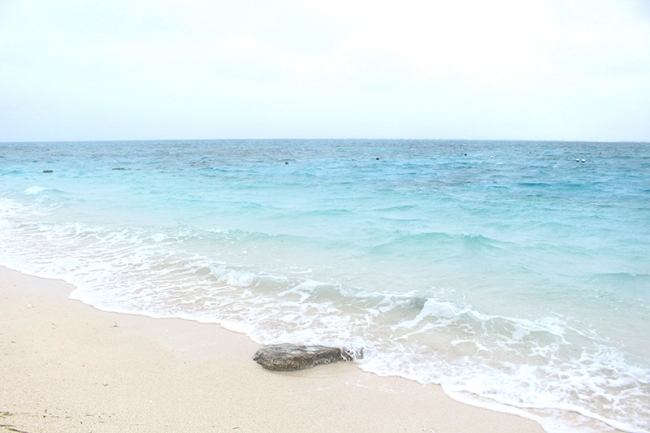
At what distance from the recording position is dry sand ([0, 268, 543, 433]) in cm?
383

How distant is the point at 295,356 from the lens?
4887 mm

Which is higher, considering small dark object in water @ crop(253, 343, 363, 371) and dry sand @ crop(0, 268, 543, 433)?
small dark object in water @ crop(253, 343, 363, 371)

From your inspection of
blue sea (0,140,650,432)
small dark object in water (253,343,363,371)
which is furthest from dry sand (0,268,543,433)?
blue sea (0,140,650,432)

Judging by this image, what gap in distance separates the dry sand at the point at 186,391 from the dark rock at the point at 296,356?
9cm

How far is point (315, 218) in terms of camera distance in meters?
13.6

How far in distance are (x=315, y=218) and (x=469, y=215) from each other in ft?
17.5

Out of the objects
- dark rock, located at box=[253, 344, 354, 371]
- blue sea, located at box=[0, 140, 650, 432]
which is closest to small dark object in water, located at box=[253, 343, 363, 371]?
dark rock, located at box=[253, 344, 354, 371]

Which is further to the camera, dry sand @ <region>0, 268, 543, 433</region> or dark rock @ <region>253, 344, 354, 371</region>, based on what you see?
dark rock @ <region>253, 344, 354, 371</region>

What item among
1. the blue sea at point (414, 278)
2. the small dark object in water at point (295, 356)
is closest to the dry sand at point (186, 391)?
the small dark object in water at point (295, 356)

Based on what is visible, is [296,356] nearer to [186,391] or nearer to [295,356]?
[295,356]

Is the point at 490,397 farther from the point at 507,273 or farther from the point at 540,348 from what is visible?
the point at 507,273

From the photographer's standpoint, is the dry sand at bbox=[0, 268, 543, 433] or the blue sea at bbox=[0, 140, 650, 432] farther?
the blue sea at bbox=[0, 140, 650, 432]

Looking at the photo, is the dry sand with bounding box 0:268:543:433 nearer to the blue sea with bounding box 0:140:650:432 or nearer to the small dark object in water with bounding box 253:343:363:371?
the small dark object in water with bounding box 253:343:363:371

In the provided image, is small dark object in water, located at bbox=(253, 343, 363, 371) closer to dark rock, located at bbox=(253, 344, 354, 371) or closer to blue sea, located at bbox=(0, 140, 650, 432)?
dark rock, located at bbox=(253, 344, 354, 371)
